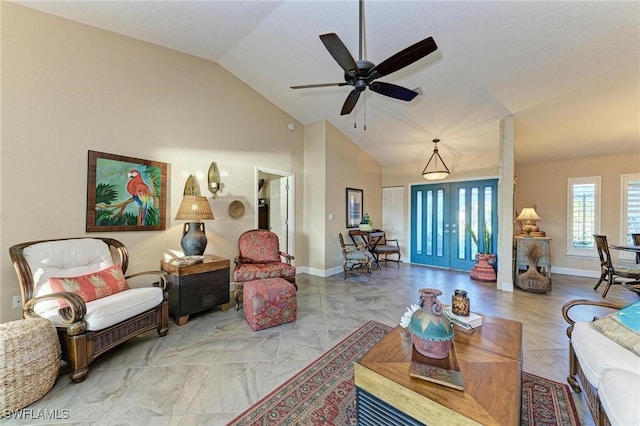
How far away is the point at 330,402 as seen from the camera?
1664 millimetres

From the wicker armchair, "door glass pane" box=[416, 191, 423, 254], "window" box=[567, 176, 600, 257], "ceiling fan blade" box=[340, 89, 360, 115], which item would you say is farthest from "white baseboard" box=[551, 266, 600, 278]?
the wicker armchair

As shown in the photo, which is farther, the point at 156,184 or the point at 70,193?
the point at 156,184

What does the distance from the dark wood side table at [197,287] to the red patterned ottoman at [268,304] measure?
1.52ft

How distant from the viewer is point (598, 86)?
2969mm

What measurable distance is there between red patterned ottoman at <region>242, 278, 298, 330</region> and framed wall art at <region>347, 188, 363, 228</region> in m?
3.06

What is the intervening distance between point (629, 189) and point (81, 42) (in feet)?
28.4

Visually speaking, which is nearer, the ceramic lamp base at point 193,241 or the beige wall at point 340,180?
the ceramic lamp base at point 193,241

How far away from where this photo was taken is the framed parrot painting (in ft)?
9.13

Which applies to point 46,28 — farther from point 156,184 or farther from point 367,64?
point 367,64

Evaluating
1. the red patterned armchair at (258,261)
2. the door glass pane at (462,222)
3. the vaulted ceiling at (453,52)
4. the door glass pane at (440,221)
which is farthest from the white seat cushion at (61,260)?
the door glass pane at (462,222)

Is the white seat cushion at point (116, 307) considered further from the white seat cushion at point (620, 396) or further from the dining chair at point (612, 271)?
the dining chair at point (612, 271)

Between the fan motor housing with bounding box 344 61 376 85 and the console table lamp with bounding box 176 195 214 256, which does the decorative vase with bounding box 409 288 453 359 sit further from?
the console table lamp with bounding box 176 195 214 256

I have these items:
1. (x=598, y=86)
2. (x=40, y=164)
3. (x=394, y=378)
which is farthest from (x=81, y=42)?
(x=598, y=86)

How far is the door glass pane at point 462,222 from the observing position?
18.2 ft
